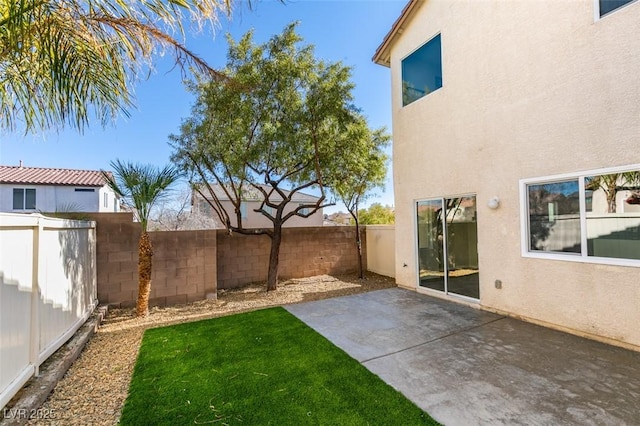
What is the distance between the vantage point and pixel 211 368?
4.34 meters

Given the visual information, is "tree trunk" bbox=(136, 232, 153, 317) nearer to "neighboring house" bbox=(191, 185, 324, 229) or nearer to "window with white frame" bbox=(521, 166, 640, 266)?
"window with white frame" bbox=(521, 166, 640, 266)

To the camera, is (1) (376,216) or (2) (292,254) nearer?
(2) (292,254)

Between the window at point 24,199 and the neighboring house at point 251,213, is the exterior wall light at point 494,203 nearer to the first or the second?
the neighboring house at point 251,213

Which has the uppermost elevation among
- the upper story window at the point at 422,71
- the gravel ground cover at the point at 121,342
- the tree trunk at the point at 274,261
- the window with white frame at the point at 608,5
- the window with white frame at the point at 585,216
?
the upper story window at the point at 422,71

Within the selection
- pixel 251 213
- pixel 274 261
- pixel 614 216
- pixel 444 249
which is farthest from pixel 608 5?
pixel 251 213

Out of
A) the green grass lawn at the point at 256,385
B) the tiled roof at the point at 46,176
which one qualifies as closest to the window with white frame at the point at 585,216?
the green grass lawn at the point at 256,385

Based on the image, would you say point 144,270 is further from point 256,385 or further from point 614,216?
point 614,216

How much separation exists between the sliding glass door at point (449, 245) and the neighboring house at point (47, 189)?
22.5m

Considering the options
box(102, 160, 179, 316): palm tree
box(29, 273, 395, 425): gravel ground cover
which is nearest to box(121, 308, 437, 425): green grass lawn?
box(29, 273, 395, 425): gravel ground cover

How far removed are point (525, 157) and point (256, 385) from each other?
6547 millimetres

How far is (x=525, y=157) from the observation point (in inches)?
235

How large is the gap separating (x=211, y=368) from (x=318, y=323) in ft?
8.12

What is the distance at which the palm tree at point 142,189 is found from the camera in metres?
6.35

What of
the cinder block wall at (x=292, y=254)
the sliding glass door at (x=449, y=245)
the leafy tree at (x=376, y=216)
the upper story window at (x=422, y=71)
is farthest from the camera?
the leafy tree at (x=376, y=216)
